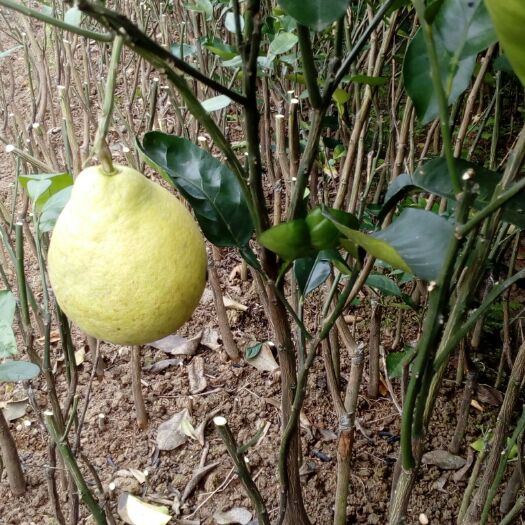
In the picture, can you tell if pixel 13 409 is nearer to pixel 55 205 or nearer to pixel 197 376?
pixel 197 376

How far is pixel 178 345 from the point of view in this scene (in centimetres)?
155

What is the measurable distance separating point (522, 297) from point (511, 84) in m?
0.68

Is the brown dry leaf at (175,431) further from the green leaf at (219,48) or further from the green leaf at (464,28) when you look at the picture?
the green leaf at (464,28)

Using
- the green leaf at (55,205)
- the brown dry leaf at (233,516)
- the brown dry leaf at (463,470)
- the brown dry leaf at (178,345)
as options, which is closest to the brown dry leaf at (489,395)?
the brown dry leaf at (463,470)

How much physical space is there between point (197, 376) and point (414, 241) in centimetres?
109

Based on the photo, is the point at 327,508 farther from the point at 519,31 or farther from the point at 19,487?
the point at 519,31

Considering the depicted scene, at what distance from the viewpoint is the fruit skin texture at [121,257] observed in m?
0.47

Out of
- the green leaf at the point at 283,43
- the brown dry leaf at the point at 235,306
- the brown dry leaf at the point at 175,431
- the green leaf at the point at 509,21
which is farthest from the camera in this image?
the brown dry leaf at the point at 235,306

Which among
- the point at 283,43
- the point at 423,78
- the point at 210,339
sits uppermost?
the point at 283,43

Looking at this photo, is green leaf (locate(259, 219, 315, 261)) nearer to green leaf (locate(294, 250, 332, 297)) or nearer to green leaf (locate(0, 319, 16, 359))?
green leaf (locate(294, 250, 332, 297))

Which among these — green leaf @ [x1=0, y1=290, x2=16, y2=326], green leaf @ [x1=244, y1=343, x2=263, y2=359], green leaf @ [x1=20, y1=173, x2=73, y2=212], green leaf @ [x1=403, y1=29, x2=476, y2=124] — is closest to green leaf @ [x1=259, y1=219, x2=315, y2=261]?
green leaf @ [x1=403, y1=29, x2=476, y2=124]

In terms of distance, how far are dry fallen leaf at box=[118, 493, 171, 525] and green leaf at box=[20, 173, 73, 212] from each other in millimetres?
735

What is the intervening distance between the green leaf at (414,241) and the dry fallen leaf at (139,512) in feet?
2.86

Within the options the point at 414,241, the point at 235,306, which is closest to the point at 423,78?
the point at 414,241
